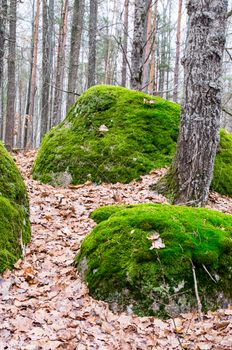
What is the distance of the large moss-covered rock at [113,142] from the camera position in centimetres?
703

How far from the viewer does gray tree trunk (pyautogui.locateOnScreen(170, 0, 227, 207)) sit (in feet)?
17.4

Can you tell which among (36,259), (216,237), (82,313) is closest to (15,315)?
(82,313)

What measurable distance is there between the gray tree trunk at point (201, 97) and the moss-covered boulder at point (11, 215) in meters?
2.36

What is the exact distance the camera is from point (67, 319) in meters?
3.15

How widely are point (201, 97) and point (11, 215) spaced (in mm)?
3113

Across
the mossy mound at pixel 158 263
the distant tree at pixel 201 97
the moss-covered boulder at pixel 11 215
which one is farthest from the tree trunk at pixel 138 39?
the mossy mound at pixel 158 263

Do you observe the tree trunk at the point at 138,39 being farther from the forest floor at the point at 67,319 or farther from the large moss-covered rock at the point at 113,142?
the forest floor at the point at 67,319

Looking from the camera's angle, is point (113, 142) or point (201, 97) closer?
point (201, 97)

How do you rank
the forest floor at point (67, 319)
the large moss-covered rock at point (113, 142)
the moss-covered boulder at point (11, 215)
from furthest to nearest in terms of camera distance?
the large moss-covered rock at point (113, 142), the moss-covered boulder at point (11, 215), the forest floor at point (67, 319)

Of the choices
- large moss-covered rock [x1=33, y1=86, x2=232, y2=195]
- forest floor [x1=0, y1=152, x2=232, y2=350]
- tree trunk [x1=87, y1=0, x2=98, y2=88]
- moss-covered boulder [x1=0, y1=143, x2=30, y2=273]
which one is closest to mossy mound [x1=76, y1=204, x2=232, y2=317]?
forest floor [x1=0, y1=152, x2=232, y2=350]

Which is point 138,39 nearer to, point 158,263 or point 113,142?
point 113,142

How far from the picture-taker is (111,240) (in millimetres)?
3840

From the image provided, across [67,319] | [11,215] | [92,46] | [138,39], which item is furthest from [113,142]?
[92,46]

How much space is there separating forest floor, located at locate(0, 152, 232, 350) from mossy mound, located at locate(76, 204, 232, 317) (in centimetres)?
13
